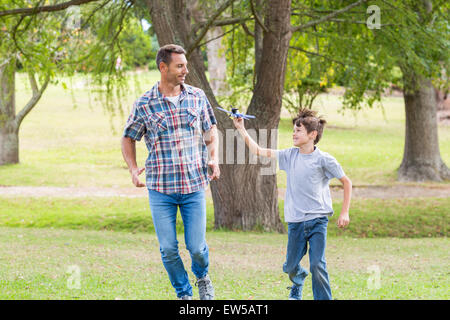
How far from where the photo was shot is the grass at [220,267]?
5.66m

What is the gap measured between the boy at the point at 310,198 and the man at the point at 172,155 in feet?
1.49

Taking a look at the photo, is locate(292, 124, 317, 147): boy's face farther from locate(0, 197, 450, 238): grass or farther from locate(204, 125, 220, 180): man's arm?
locate(0, 197, 450, 238): grass

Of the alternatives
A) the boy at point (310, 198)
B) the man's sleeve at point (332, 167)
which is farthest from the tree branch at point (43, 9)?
the man's sleeve at point (332, 167)

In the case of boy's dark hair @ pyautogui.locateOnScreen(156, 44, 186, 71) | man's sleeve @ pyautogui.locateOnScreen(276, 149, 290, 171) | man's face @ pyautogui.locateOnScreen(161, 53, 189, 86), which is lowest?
man's sleeve @ pyautogui.locateOnScreen(276, 149, 290, 171)

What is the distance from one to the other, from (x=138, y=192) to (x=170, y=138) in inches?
537

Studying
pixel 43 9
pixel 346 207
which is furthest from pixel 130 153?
pixel 43 9

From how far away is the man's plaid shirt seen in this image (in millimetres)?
4559

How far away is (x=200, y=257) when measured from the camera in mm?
4688

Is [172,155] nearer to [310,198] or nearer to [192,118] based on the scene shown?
[192,118]

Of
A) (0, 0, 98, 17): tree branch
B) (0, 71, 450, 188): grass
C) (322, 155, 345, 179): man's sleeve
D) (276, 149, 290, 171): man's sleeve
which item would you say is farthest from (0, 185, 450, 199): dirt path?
(322, 155, 345, 179): man's sleeve

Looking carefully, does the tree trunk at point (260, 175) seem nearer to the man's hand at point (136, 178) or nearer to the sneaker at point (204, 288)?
the sneaker at point (204, 288)

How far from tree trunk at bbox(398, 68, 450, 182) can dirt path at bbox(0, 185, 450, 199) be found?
1.11 meters

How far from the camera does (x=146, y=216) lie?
1377cm
